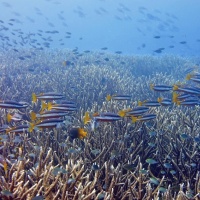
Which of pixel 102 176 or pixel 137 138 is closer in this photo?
pixel 102 176

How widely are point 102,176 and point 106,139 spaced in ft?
3.57

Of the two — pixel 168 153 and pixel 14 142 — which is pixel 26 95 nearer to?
pixel 14 142

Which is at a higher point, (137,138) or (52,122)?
(52,122)

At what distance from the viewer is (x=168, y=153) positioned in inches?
197

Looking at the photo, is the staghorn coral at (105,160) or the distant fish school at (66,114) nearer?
the staghorn coral at (105,160)

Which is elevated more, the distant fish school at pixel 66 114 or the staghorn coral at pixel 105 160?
the distant fish school at pixel 66 114

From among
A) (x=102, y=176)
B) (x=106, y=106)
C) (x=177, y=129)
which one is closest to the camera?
(x=102, y=176)

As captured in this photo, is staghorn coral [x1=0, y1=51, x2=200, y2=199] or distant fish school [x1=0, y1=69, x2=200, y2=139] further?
distant fish school [x1=0, y1=69, x2=200, y2=139]

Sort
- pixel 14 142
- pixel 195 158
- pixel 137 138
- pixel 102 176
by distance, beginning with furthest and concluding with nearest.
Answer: pixel 137 138 → pixel 14 142 → pixel 195 158 → pixel 102 176

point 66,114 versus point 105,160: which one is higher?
point 66,114

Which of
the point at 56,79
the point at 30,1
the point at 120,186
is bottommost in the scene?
the point at 120,186

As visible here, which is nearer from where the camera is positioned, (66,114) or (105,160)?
(105,160)

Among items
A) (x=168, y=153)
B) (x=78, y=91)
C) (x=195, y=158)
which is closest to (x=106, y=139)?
(x=168, y=153)

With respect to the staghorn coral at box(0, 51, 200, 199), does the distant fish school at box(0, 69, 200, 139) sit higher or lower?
higher
